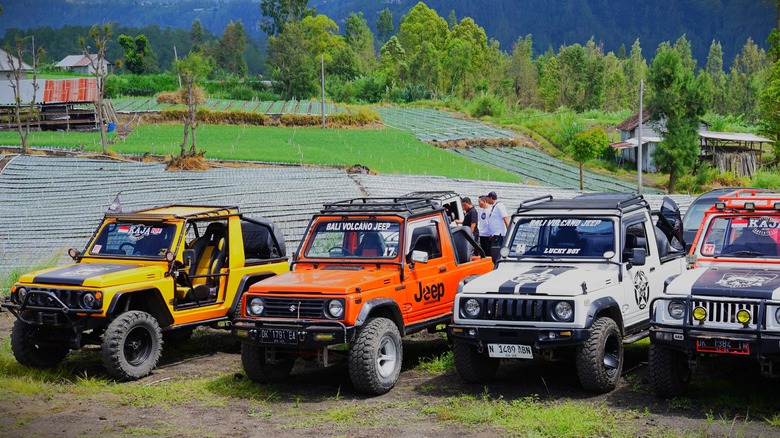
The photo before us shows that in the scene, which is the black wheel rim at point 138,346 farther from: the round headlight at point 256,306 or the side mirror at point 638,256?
the side mirror at point 638,256

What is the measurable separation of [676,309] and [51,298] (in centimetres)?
689

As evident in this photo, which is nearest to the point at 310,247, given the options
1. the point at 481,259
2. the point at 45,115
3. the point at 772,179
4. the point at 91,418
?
the point at 481,259

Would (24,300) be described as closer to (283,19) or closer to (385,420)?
(385,420)

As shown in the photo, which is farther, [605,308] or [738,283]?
[605,308]

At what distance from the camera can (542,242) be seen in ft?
35.8

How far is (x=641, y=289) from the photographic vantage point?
10805 millimetres

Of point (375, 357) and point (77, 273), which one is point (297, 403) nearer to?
point (375, 357)

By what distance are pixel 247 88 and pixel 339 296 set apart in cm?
7725

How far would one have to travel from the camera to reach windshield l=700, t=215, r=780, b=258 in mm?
10086

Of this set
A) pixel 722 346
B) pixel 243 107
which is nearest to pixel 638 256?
pixel 722 346

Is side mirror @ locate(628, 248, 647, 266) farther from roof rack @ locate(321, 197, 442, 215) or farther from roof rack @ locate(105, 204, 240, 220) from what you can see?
roof rack @ locate(105, 204, 240, 220)

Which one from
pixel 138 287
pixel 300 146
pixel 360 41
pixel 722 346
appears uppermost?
pixel 360 41

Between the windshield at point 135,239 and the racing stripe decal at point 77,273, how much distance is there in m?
0.36

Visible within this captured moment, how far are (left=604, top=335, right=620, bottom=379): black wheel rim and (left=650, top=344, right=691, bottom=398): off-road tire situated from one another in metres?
0.54
